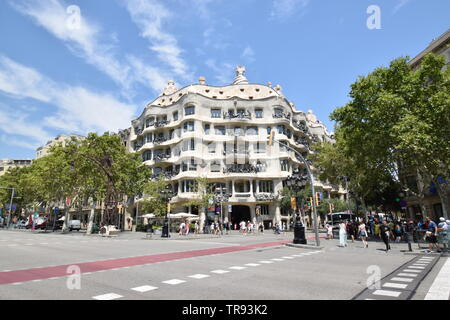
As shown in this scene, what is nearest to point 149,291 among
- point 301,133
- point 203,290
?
point 203,290

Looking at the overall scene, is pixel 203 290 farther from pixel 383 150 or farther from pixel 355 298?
pixel 383 150

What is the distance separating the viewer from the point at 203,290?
20.0 ft

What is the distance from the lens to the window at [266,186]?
1704 inches

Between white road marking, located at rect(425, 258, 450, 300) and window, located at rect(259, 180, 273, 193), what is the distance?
35.2m

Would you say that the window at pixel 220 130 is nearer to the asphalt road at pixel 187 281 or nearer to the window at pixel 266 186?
the window at pixel 266 186

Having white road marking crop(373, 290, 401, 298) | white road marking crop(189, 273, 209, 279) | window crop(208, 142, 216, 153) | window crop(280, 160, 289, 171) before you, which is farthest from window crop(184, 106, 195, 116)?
white road marking crop(373, 290, 401, 298)

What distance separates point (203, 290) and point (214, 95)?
146 feet

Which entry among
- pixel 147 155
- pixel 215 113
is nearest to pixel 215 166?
pixel 215 113

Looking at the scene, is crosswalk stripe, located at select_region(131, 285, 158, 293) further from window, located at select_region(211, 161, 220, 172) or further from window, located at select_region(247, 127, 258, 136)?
window, located at select_region(247, 127, 258, 136)

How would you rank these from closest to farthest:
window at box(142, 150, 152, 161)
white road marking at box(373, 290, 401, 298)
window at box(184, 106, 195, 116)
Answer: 1. white road marking at box(373, 290, 401, 298)
2. window at box(184, 106, 195, 116)
3. window at box(142, 150, 152, 161)

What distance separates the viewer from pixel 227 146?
44562mm

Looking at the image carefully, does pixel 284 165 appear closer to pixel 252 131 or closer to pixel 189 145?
pixel 252 131

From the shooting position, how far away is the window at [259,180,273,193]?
43.3m
